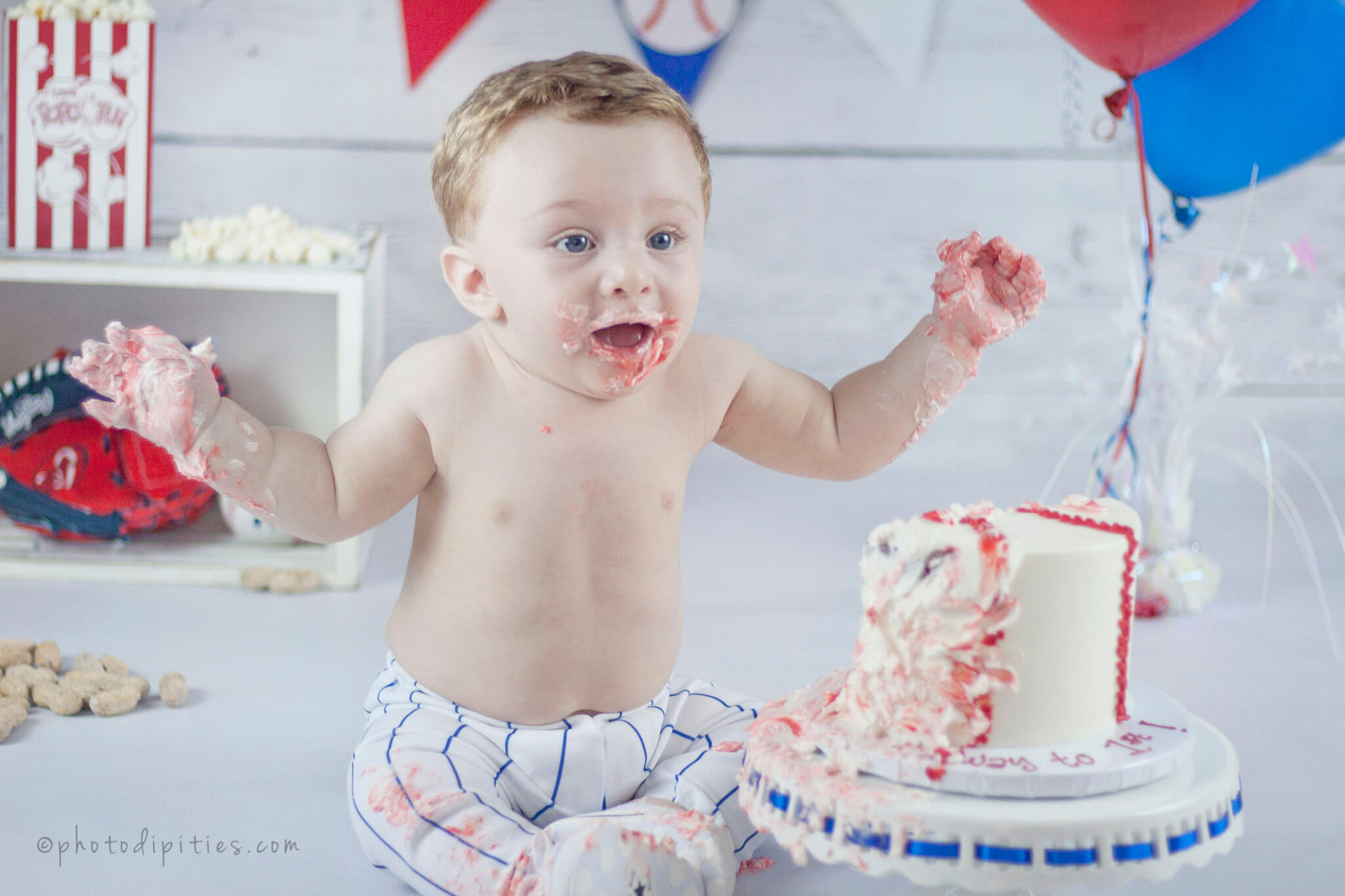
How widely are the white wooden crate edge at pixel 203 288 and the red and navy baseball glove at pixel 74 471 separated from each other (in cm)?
4

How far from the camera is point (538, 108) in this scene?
0.92 m

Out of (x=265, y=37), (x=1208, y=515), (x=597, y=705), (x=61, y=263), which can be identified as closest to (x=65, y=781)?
(x=597, y=705)

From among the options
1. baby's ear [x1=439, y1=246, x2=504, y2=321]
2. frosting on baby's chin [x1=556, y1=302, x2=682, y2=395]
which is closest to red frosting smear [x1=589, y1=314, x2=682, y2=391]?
frosting on baby's chin [x1=556, y1=302, x2=682, y2=395]

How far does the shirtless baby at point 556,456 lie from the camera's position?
0.89m

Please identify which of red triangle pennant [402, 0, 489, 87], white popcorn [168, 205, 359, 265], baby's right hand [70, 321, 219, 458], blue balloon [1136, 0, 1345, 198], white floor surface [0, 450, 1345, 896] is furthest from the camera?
red triangle pennant [402, 0, 489, 87]

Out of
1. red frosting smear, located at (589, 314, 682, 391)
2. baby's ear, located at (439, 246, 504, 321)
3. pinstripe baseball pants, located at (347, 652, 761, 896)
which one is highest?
baby's ear, located at (439, 246, 504, 321)

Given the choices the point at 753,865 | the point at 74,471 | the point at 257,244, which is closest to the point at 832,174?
the point at 257,244

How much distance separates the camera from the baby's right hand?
862mm

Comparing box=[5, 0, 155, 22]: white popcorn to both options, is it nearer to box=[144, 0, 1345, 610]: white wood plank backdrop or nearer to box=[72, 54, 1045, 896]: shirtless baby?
box=[144, 0, 1345, 610]: white wood plank backdrop

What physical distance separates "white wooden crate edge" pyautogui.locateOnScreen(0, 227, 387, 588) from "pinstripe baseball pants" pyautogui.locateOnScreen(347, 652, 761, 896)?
1.90 feet

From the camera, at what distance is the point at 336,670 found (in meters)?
1.36

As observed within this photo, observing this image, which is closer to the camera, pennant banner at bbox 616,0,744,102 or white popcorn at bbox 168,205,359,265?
white popcorn at bbox 168,205,359,265

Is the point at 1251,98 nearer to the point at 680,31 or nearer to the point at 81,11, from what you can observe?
the point at 680,31

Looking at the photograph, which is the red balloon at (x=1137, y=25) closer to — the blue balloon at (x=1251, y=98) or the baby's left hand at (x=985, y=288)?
the blue balloon at (x=1251, y=98)
